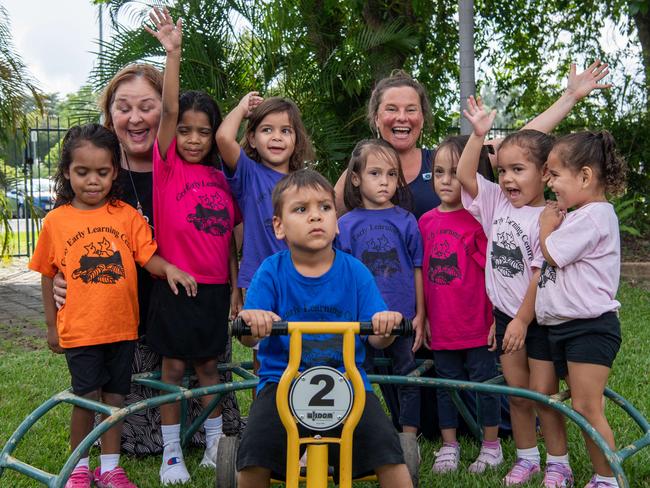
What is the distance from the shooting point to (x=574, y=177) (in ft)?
10.8

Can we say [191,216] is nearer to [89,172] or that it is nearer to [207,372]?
[89,172]

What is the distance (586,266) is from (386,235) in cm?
97

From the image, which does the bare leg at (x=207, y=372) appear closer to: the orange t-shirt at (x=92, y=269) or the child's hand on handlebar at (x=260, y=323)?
the orange t-shirt at (x=92, y=269)

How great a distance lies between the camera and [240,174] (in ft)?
12.5

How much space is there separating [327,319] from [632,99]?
10.7 m

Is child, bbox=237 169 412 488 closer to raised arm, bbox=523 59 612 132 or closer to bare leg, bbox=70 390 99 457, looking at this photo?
bare leg, bbox=70 390 99 457

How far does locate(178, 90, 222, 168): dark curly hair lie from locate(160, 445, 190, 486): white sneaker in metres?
1.47

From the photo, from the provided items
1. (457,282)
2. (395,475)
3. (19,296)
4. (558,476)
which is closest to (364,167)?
(457,282)

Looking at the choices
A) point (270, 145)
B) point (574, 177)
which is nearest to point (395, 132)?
point (270, 145)

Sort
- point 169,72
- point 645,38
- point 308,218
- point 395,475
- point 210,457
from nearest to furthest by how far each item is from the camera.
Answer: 1. point 395,475
2. point 308,218
3. point 169,72
4. point 210,457
5. point 645,38

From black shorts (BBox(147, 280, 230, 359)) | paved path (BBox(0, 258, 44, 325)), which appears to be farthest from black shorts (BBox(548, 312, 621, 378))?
paved path (BBox(0, 258, 44, 325))

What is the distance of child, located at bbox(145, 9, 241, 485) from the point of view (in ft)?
12.3

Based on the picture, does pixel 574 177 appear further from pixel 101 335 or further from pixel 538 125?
pixel 101 335

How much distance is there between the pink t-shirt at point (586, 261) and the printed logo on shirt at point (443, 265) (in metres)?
0.64
